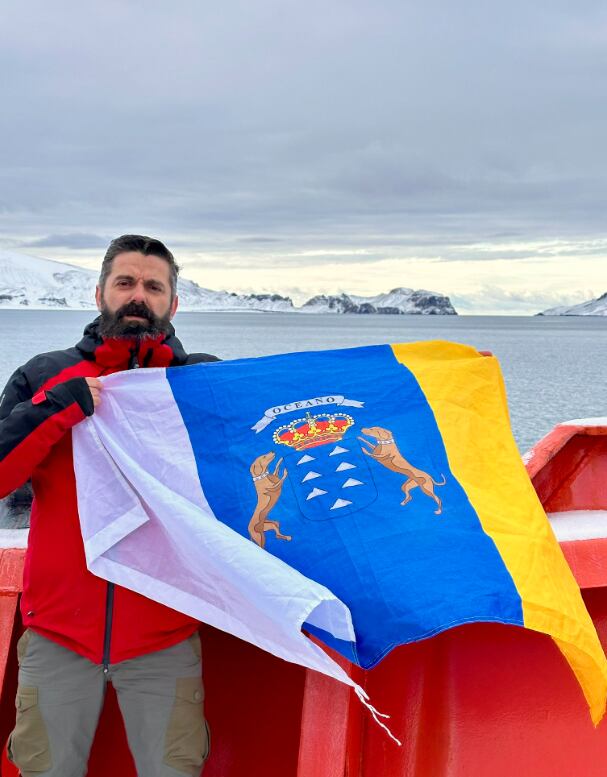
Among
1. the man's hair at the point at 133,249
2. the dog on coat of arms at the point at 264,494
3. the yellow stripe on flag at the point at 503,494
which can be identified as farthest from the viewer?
the man's hair at the point at 133,249

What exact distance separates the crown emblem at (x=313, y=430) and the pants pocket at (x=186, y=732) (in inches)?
31.9

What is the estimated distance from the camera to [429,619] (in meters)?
2.49

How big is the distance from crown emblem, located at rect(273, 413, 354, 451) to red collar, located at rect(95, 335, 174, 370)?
0.51 metres

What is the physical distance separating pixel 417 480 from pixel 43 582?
121 cm

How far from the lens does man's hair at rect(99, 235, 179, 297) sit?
3049 mm

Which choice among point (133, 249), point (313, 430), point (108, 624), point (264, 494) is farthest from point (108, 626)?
point (133, 249)

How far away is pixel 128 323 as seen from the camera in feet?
9.70

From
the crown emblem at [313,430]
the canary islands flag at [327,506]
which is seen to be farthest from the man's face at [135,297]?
the crown emblem at [313,430]

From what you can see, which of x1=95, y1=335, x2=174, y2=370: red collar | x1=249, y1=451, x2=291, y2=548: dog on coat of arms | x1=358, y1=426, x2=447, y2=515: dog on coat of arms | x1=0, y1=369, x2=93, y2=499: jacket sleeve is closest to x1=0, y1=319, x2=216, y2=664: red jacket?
x1=0, y1=369, x2=93, y2=499: jacket sleeve

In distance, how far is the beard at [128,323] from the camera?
2.96 metres

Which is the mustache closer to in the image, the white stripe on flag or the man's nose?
the man's nose

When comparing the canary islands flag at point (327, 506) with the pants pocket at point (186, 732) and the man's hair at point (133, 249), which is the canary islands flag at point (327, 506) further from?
the man's hair at point (133, 249)

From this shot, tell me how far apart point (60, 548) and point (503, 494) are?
1.43m

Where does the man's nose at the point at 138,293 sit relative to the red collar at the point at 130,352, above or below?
above
